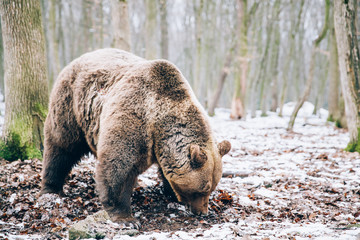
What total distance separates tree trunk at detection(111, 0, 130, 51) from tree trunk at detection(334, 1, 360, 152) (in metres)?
6.05

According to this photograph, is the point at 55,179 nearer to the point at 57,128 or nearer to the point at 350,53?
the point at 57,128

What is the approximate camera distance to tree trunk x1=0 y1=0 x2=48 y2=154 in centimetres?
560

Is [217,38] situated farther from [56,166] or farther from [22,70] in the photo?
[56,166]

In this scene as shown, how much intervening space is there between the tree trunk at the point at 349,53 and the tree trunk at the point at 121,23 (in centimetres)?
605

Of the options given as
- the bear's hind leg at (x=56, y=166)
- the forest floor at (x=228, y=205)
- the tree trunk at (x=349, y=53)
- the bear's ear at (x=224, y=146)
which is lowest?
the forest floor at (x=228, y=205)

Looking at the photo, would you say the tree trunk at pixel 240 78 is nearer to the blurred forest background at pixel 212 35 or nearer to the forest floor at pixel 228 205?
the blurred forest background at pixel 212 35

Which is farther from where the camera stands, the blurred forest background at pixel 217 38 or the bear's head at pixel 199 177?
the blurred forest background at pixel 217 38

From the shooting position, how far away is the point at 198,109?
4.01m

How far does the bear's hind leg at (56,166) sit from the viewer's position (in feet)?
15.4

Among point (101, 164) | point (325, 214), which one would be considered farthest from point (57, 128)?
point (325, 214)

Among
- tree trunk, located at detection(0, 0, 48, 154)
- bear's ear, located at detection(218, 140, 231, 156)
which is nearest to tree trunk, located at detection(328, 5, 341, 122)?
bear's ear, located at detection(218, 140, 231, 156)

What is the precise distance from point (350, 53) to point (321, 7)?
25.0 meters

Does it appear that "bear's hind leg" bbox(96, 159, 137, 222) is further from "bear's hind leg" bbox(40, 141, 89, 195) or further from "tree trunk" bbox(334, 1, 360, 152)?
"tree trunk" bbox(334, 1, 360, 152)

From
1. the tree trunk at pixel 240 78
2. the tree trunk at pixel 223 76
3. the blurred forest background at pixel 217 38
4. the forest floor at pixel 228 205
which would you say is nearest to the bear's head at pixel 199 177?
the forest floor at pixel 228 205
